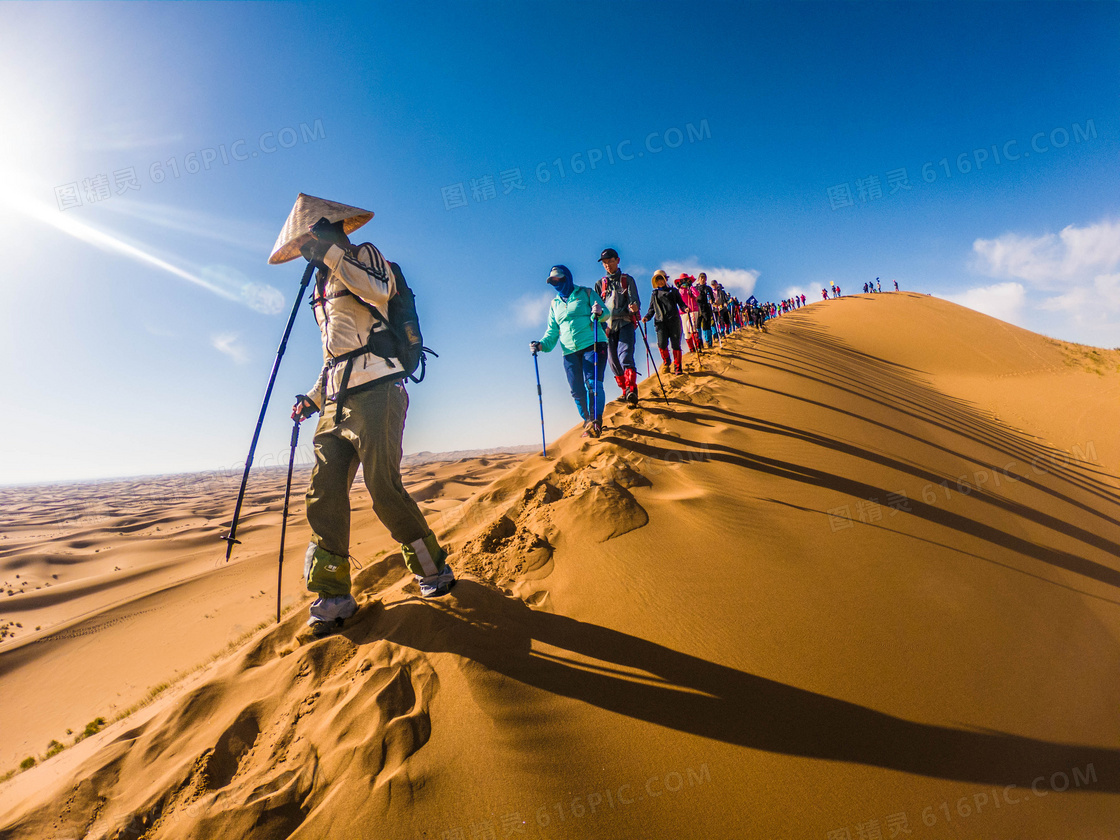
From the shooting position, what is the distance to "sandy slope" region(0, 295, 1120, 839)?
1.69m

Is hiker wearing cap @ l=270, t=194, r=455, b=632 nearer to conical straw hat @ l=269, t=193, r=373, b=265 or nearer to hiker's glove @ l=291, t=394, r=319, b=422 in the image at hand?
conical straw hat @ l=269, t=193, r=373, b=265

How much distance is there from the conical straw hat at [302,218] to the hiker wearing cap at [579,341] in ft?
11.5

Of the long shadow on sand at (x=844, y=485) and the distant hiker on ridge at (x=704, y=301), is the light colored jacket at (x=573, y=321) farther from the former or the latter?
the distant hiker on ridge at (x=704, y=301)

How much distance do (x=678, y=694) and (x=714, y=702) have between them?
166 mm

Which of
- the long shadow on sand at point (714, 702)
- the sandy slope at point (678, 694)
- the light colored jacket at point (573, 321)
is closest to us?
the sandy slope at point (678, 694)

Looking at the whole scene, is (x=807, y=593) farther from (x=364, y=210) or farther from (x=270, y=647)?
(x=364, y=210)

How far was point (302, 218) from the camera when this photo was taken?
2775 mm

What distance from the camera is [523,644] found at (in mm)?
2400

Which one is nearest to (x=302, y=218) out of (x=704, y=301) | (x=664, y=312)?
(x=664, y=312)

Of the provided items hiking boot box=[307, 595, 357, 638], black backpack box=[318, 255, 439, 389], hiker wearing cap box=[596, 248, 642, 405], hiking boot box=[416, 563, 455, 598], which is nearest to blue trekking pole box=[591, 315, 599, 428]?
hiker wearing cap box=[596, 248, 642, 405]

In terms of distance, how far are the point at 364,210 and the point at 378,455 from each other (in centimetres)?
166

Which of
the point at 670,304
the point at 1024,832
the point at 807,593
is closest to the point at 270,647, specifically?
the point at 807,593

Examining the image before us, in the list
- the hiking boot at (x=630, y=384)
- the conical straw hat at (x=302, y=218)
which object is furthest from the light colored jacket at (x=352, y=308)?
the hiking boot at (x=630, y=384)

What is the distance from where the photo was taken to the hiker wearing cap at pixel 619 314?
6598mm
